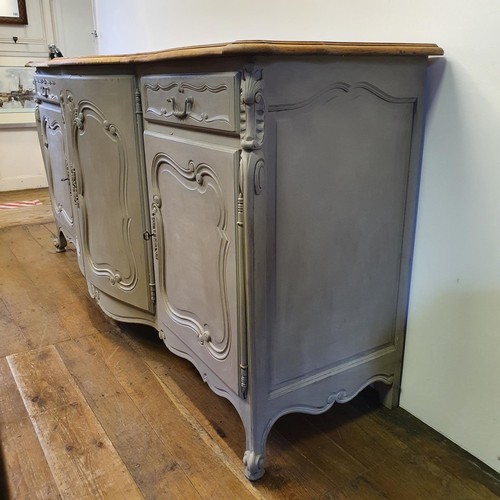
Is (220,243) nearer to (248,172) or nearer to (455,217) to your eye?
(248,172)

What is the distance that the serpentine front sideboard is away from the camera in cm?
Result: 105

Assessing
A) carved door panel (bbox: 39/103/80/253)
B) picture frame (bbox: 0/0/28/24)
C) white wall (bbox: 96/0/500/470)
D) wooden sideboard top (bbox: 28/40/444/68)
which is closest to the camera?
wooden sideboard top (bbox: 28/40/444/68)

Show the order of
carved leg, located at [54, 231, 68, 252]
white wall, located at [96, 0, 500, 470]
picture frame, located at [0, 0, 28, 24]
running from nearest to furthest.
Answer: white wall, located at [96, 0, 500, 470] < carved leg, located at [54, 231, 68, 252] < picture frame, located at [0, 0, 28, 24]

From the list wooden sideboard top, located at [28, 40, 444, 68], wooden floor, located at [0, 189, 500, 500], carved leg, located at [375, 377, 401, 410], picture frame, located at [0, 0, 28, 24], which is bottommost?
wooden floor, located at [0, 189, 500, 500]

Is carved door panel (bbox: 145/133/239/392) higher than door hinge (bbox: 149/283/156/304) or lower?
higher

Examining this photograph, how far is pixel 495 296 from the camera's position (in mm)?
→ 1194

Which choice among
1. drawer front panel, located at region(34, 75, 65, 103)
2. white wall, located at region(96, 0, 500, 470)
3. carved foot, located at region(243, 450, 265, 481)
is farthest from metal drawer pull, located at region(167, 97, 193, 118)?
carved foot, located at region(243, 450, 265, 481)

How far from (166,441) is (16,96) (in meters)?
3.62

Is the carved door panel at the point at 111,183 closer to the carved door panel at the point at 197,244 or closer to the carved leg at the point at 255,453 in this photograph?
the carved door panel at the point at 197,244

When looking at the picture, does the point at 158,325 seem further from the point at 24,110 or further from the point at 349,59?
the point at 24,110

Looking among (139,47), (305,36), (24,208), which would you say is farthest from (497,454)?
(24,208)

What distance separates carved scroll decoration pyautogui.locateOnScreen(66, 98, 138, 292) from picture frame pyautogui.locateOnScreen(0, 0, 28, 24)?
2.78 metres

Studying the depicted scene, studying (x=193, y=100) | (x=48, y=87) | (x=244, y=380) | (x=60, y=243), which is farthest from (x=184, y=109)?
(x=60, y=243)

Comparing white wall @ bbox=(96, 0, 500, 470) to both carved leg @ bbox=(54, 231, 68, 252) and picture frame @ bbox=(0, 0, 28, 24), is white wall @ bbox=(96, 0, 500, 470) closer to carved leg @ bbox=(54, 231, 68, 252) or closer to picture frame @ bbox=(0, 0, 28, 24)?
carved leg @ bbox=(54, 231, 68, 252)
